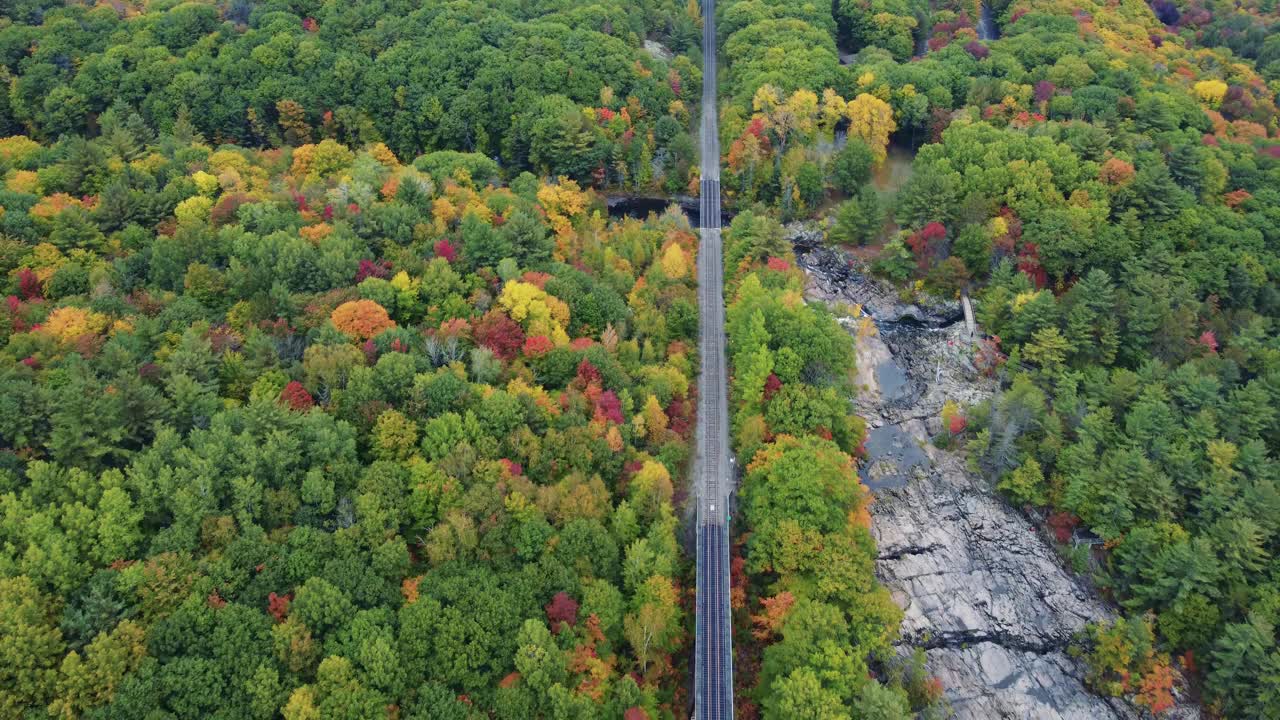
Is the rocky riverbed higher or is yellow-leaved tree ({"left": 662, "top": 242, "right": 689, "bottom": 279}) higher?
yellow-leaved tree ({"left": 662, "top": 242, "right": 689, "bottom": 279})

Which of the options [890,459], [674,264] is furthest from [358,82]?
[890,459]

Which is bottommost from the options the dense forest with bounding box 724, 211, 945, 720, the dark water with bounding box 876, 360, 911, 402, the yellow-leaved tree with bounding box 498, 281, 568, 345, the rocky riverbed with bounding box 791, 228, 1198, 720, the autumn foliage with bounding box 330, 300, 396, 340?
the rocky riverbed with bounding box 791, 228, 1198, 720

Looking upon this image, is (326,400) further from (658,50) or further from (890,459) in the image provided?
(658,50)

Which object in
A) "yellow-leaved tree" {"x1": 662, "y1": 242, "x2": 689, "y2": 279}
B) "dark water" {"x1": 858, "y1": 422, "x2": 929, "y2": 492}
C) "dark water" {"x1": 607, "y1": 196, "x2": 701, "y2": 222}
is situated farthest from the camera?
"dark water" {"x1": 607, "y1": 196, "x2": 701, "y2": 222}

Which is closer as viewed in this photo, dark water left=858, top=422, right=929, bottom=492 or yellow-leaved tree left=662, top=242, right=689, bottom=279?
dark water left=858, top=422, right=929, bottom=492

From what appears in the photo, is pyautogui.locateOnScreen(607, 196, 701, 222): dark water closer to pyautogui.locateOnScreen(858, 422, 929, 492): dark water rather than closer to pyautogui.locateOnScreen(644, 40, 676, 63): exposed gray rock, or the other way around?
pyautogui.locateOnScreen(644, 40, 676, 63): exposed gray rock

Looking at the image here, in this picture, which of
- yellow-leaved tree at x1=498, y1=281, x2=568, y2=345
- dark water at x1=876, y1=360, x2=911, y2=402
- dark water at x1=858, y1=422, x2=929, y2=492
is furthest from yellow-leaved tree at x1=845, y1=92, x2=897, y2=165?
yellow-leaved tree at x1=498, y1=281, x2=568, y2=345

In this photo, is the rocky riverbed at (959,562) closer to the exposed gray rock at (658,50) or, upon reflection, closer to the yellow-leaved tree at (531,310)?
the yellow-leaved tree at (531,310)

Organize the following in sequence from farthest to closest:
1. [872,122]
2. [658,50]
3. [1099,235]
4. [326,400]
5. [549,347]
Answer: [658,50] → [872,122] → [1099,235] → [549,347] → [326,400]
